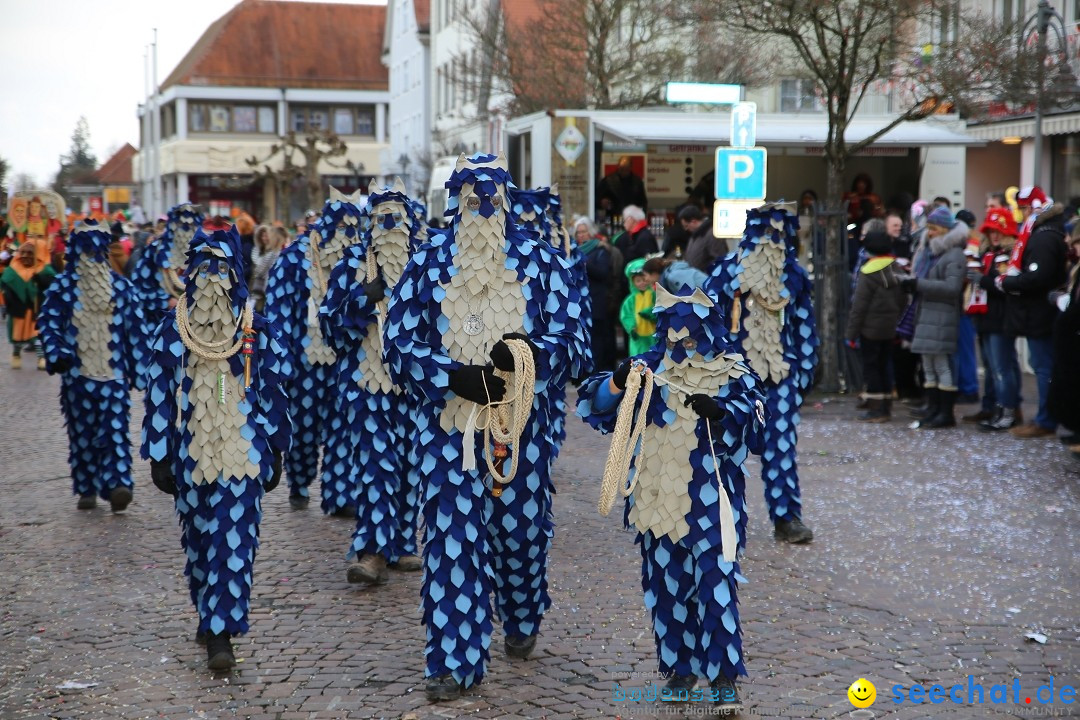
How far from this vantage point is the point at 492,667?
18.6 feet

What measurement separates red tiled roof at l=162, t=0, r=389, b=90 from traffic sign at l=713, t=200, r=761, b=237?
61353mm

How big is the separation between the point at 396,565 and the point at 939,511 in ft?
12.3

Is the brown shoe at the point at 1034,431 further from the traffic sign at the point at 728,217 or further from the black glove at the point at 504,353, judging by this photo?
the black glove at the point at 504,353

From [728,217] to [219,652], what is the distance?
26.6 ft

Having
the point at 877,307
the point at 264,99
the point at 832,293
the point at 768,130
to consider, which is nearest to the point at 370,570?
the point at 877,307

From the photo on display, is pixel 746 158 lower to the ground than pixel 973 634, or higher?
higher

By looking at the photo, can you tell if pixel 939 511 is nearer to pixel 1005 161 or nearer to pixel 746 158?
pixel 746 158

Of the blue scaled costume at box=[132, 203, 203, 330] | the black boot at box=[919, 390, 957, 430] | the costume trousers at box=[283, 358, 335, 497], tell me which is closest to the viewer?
the costume trousers at box=[283, 358, 335, 497]

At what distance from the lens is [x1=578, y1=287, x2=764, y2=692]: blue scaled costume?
5.04m

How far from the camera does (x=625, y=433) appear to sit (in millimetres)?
5109

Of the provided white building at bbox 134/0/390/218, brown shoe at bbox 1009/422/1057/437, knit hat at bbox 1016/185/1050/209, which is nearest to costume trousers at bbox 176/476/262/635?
brown shoe at bbox 1009/422/1057/437

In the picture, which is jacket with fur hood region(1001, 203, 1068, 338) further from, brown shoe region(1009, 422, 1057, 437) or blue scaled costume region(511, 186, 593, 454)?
blue scaled costume region(511, 186, 593, 454)

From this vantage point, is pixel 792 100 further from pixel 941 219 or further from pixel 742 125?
pixel 941 219

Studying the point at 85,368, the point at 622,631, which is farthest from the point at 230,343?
the point at 85,368
